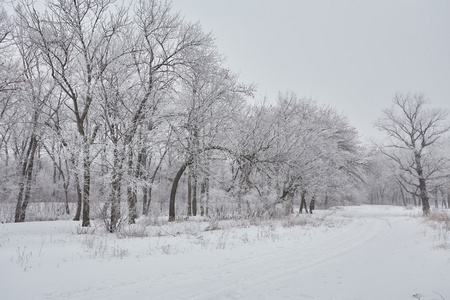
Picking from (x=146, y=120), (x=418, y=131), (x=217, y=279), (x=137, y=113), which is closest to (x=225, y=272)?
(x=217, y=279)

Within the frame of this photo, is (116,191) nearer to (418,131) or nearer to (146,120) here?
(146,120)

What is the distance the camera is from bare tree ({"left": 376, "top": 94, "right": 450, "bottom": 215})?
2439 centimetres

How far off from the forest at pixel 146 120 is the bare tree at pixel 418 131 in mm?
103

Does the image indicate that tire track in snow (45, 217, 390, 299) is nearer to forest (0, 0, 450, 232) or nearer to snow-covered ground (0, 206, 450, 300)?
snow-covered ground (0, 206, 450, 300)

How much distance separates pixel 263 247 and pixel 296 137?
1269cm

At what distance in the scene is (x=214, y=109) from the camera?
1738 cm

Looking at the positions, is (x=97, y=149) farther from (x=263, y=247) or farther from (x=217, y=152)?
(x=217, y=152)

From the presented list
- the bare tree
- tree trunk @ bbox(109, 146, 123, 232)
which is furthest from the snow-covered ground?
the bare tree

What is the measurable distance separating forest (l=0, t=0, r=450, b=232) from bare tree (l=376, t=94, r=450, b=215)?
0.10 m

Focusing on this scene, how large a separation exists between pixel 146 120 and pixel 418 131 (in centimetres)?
2645

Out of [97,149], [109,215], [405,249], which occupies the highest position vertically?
[97,149]

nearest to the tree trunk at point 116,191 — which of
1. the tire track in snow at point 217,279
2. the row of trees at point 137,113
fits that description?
the row of trees at point 137,113

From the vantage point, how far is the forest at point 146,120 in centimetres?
1090

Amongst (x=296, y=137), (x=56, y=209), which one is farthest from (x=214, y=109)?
(x=56, y=209)
